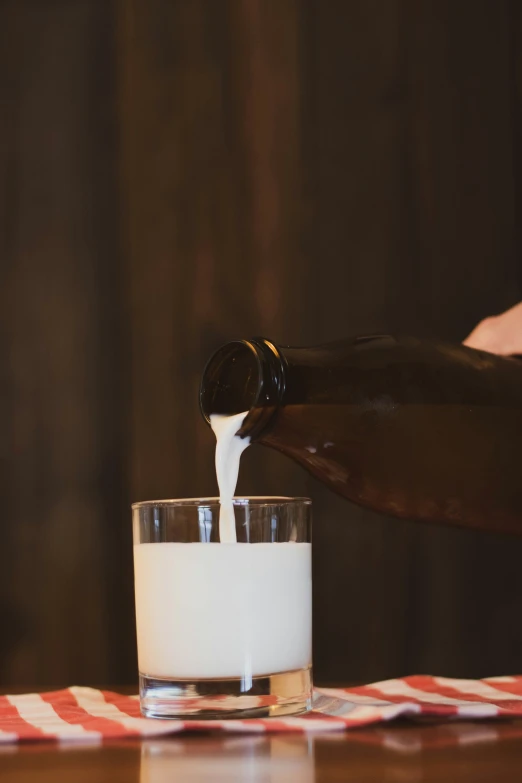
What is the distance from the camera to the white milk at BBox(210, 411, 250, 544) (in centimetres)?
67

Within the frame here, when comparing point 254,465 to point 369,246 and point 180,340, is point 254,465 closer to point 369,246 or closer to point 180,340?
point 180,340

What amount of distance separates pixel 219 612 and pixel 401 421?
0.20 meters

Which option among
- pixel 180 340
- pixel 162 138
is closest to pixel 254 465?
pixel 180 340

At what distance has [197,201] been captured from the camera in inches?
55.0

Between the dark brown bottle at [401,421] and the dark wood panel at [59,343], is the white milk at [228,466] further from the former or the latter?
the dark wood panel at [59,343]

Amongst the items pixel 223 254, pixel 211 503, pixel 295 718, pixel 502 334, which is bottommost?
pixel 295 718

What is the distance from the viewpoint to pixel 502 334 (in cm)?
97

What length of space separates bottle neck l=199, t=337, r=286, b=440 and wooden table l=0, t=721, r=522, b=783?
20 cm

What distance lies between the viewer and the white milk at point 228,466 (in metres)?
0.67

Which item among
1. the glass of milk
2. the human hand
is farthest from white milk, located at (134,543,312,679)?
the human hand

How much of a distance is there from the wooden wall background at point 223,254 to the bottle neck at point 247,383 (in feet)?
2.06

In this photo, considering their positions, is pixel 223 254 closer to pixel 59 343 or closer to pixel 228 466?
pixel 59 343

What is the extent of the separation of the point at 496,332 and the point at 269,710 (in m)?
0.45

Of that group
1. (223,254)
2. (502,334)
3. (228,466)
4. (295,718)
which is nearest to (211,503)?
(228,466)
